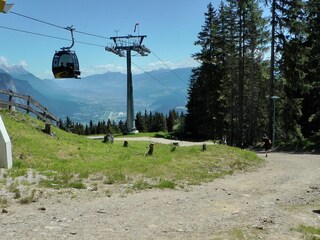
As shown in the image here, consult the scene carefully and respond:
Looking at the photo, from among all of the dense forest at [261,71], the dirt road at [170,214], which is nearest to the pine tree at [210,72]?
the dense forest at [261,71]

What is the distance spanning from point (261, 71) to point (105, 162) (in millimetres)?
37507

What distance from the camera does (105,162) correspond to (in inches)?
674

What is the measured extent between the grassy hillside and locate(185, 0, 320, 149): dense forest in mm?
14509

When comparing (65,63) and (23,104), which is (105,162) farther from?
(23,104)

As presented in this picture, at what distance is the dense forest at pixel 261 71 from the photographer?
120ft

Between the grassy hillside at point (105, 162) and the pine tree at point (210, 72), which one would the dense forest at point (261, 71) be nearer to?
the pine tree at point (210, 72)

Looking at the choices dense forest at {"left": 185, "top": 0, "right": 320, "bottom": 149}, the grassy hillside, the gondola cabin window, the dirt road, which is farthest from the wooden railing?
dense forest at {"left": 185, "top": 0, "right": 320, "bottom": 149}

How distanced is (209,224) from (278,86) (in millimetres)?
41228

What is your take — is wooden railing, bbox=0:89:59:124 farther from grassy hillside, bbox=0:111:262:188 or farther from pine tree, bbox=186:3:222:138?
pine tree, bbox=186:3:222:138

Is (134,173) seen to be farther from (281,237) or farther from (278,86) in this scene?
(278,86)

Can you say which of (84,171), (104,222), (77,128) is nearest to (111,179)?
(84,171)

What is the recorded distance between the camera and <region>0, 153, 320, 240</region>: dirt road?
26.8 ft

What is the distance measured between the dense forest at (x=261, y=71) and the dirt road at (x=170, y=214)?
2090 cm

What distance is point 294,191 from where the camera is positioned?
551 inches
